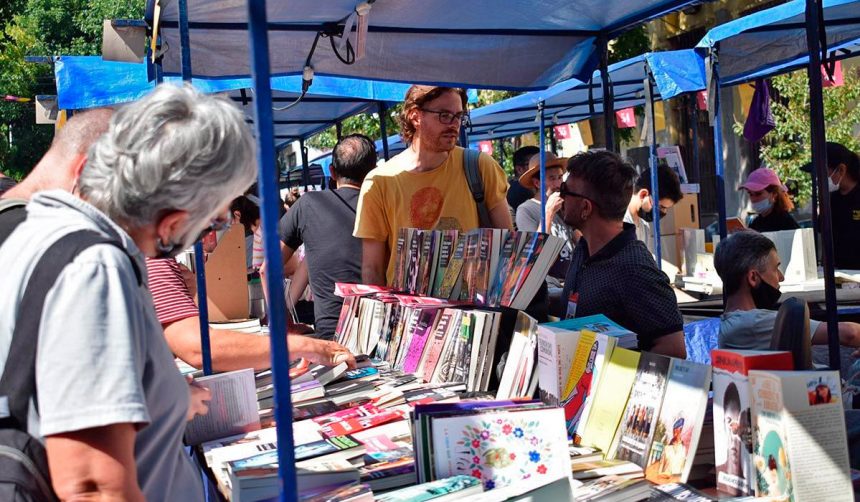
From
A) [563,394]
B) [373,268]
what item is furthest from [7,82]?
[563,394]

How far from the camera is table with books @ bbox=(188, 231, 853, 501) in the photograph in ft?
6.27

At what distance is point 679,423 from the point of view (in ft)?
6.83

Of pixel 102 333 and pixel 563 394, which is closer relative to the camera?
pixel 102 333

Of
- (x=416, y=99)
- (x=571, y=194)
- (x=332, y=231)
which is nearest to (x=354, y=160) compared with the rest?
(x=332, y=231)

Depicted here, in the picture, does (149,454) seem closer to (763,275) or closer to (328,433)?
(328,433)

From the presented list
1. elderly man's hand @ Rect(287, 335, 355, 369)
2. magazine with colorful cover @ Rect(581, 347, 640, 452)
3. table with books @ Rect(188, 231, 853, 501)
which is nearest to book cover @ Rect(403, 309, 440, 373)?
table with books @ Rect(188, 231, 853, 501)

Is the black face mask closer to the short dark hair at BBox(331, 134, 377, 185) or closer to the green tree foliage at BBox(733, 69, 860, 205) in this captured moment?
the short dark hair at BBox(331, 134, 377, 185)

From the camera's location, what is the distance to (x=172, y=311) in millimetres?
2807

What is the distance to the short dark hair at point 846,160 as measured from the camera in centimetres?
579

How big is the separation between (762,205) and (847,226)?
121 cm

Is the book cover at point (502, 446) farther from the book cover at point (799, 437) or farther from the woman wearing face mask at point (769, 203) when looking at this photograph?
the woman wearing face mask at point (769, 203)

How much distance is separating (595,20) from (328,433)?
2764 millimetres

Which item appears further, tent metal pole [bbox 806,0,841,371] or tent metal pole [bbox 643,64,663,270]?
tent metal pole [bbox 643,64,663,270]

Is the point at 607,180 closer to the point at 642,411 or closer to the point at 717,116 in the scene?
the point at 642,411
